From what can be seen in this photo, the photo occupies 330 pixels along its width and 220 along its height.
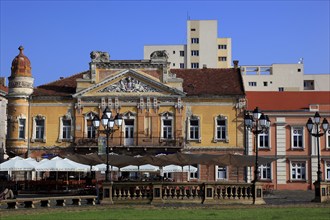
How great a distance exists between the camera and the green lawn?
21822 mm

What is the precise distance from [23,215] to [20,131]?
96.2ft

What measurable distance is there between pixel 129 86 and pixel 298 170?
14647 millimetres

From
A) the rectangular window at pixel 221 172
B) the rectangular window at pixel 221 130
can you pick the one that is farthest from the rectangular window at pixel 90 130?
the rectangular window at pixel 221 172

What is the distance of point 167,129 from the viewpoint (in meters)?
51.3

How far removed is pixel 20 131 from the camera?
52.0m

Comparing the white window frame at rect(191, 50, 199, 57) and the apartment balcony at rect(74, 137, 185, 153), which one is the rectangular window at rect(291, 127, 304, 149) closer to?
the apartment balcony at rect(74, 137, 185, 153)

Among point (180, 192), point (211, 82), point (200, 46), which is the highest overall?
Answer: point (200, 46)

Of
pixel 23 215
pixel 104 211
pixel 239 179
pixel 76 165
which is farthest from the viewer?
pixel 239 179

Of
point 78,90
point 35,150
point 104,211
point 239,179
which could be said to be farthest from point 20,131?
point 104,211

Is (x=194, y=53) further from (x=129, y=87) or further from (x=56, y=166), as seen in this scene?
(x=56, y=166)

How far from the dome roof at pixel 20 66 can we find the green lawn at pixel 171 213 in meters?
27.6

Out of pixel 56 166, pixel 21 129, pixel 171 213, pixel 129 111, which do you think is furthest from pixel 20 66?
pixel 171 213

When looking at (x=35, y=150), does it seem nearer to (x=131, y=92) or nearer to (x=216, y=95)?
(x=131, y=92)

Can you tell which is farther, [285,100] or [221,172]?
[285,100]
